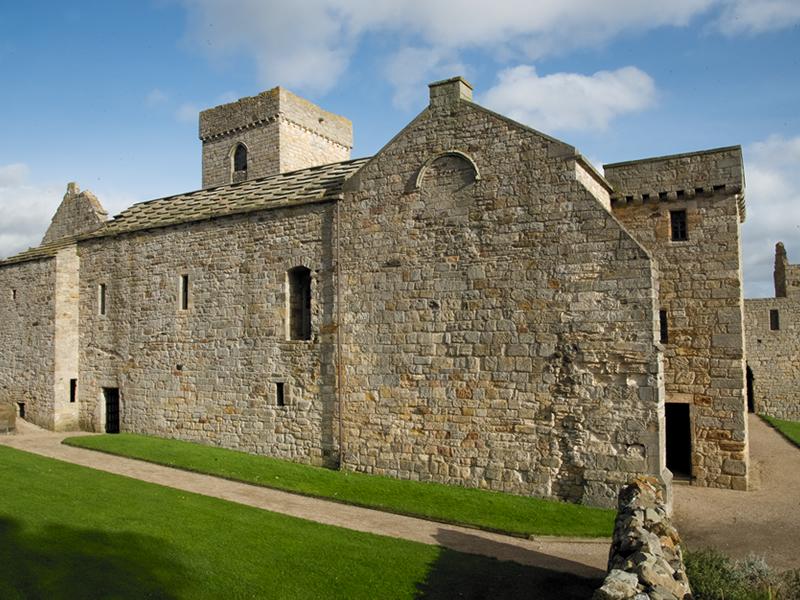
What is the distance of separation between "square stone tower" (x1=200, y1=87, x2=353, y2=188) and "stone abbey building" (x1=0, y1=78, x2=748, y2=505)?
25.9 ft

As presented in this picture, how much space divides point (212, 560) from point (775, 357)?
27.4 metres

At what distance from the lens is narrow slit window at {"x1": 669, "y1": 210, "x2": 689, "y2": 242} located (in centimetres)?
1483

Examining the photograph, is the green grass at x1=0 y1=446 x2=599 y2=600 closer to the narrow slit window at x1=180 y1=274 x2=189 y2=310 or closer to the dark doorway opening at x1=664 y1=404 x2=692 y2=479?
the dark doorway opening at x1=664 y1=404 x2=692 y2=479

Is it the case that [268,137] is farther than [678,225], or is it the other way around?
[268,137]

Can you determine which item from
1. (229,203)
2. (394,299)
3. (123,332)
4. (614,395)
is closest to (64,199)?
(123,332)

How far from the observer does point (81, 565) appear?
334 inches

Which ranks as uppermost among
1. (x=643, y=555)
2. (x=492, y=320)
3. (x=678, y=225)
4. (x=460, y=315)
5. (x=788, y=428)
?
(x=678, y=225)

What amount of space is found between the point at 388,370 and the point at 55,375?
38.0 feet

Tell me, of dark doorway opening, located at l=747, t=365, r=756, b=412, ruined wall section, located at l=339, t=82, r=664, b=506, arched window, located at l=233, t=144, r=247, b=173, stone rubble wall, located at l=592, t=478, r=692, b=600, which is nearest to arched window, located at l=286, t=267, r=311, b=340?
ruined wall section, located at l=339, t=82, r=664, b=506

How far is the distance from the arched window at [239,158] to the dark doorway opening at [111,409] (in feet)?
37.1

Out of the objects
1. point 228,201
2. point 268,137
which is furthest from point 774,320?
point 228,201

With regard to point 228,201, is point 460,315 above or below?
below

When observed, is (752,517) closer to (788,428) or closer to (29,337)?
(788,428)

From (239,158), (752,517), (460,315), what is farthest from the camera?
(239,158)
